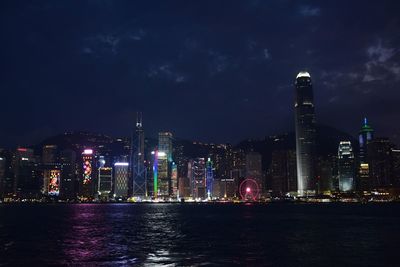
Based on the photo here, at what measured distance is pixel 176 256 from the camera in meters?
47.5

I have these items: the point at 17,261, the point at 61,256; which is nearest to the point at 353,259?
the point at 61,256

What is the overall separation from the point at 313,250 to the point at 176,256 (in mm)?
16908

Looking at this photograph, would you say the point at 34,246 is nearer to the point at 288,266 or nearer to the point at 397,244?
the point at 288,266

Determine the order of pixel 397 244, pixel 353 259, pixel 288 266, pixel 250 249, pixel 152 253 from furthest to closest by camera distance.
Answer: pixel 397 244 < pixel 250 249 < pixel 152 253 < pixel 353 259 < pixel 288 266

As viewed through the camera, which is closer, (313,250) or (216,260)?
(216,260)

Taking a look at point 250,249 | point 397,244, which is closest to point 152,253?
point 250,249

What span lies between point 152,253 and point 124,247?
698cm

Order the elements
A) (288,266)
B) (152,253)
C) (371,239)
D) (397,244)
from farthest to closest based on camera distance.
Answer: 1. (371,239)
2. (397,244)
3. (152,253)
4. (288,266)

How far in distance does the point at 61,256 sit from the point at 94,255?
3.54m

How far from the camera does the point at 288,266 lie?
138ft

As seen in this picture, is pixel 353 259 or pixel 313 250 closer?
pixel 353 259

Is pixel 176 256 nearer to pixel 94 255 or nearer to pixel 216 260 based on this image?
pixel 216 260

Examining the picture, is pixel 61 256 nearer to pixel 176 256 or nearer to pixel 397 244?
pixel 176 256

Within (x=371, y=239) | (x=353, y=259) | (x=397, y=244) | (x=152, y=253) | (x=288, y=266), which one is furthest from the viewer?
(x=371, y=239)
